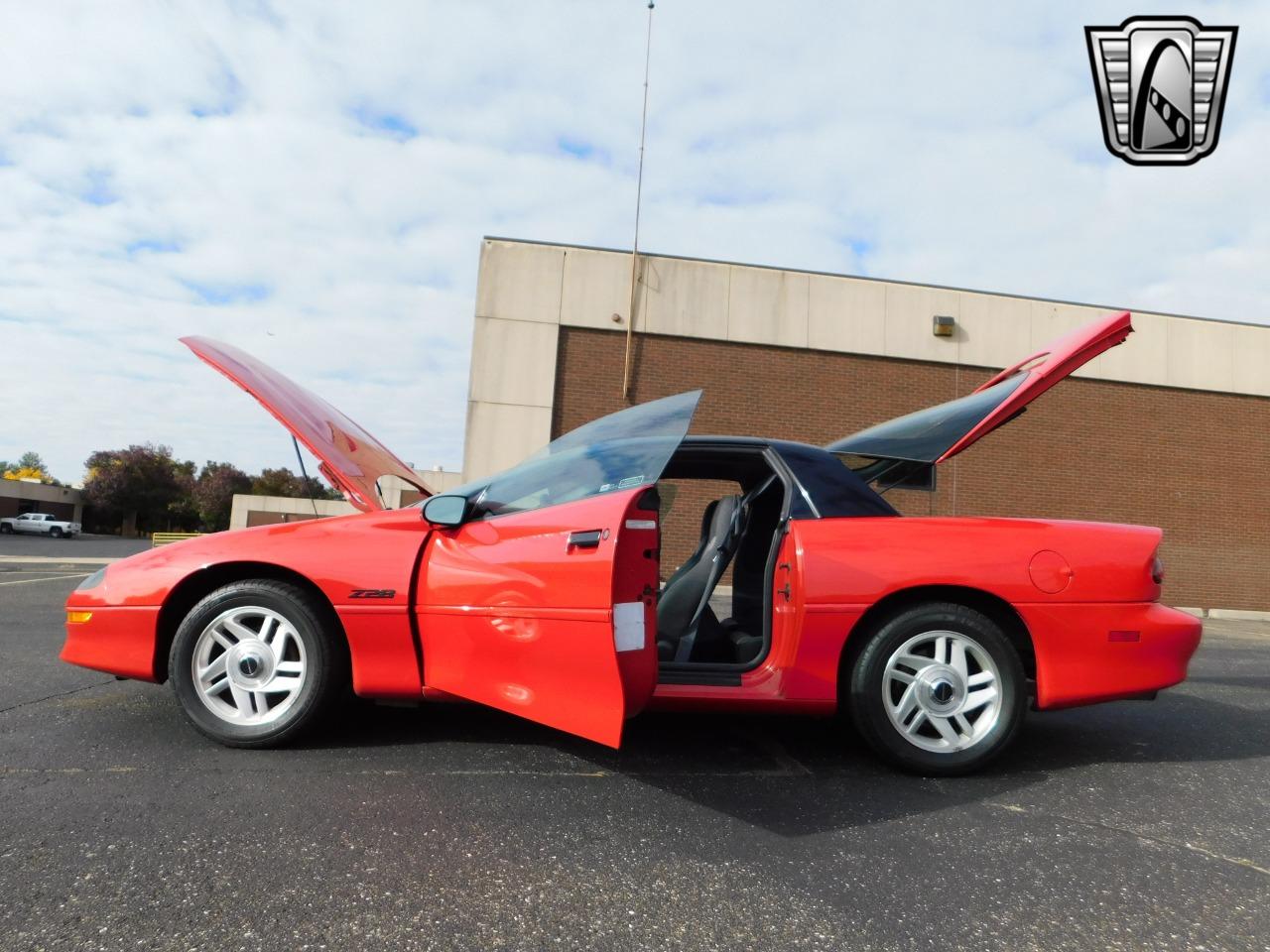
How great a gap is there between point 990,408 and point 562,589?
2.05 m

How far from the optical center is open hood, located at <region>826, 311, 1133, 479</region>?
3.53 meters

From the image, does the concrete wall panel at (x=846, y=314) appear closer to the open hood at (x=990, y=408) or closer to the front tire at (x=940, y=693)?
the open hood at (x=990, y=408)

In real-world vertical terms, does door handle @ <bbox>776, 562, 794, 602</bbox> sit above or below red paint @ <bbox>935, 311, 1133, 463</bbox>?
below

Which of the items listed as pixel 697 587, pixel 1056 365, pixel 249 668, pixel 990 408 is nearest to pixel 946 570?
pixel 990 408

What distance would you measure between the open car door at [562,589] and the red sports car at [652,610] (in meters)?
0.01

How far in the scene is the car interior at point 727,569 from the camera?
3.72 metres

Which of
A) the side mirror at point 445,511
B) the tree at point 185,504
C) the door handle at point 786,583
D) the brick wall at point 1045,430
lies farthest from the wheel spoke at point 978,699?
the tree at point 185,504

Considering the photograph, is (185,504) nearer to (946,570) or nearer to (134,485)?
(134,485)

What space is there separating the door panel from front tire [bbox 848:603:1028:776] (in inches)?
36.6

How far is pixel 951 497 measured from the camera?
50.2 feet

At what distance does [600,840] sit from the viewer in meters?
2.48

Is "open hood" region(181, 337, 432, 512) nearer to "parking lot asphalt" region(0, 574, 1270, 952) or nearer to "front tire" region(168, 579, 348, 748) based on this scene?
"front tire" region(168, 579, 348, 748)

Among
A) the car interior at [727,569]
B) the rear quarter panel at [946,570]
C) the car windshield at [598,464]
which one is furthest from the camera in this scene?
the car interior at [727,569]

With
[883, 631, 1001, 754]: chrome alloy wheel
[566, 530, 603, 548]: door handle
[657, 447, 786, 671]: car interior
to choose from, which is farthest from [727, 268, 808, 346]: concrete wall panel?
[566, 530, 603, 548]: door handle
